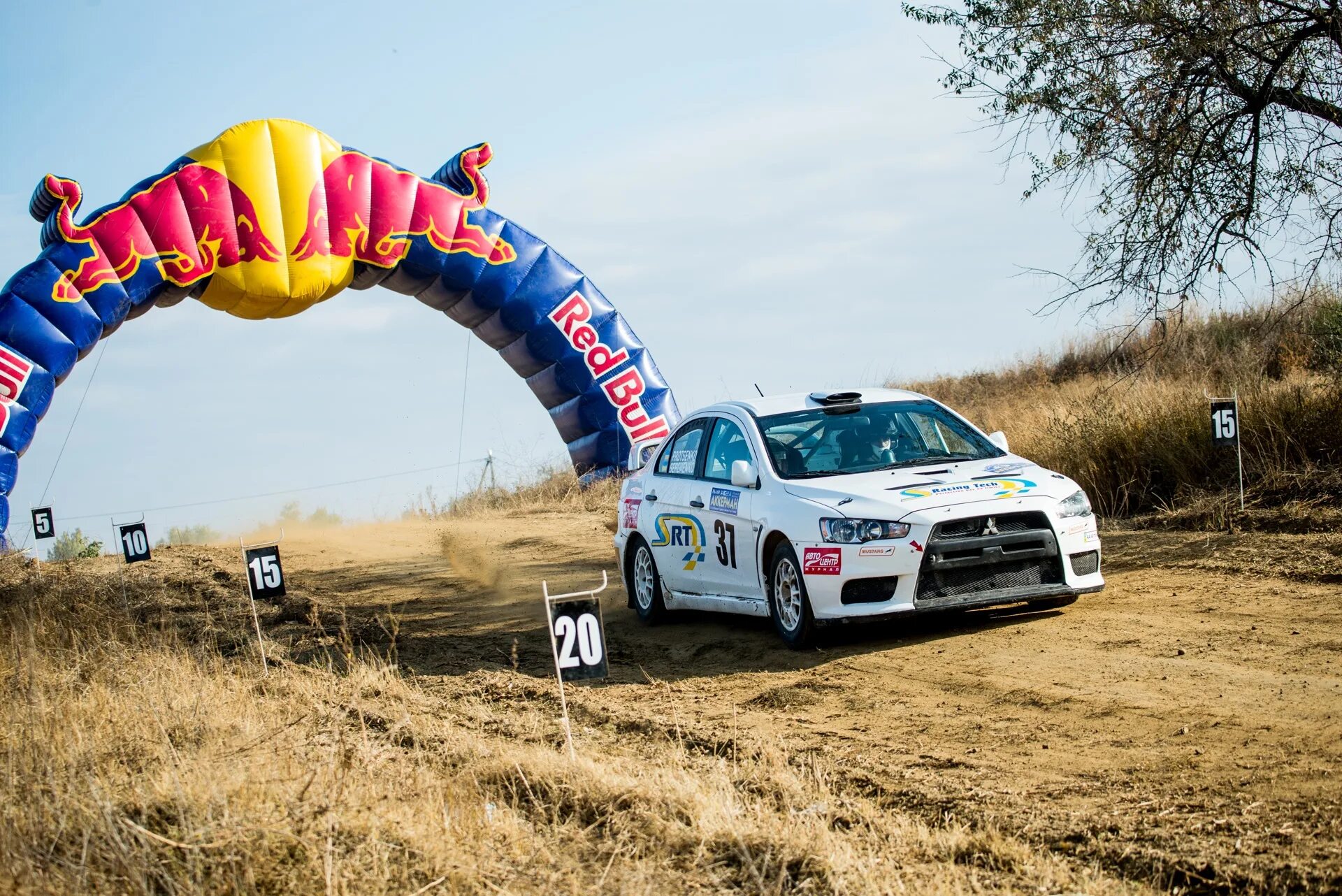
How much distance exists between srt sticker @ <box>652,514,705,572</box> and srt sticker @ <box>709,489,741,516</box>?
0.23m

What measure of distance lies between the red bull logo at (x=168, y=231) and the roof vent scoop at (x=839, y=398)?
12634mm

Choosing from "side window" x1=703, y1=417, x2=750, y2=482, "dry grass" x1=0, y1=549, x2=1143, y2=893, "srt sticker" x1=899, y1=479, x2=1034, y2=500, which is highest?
"side window" x1=703, y1=417, x2=750, y2=482

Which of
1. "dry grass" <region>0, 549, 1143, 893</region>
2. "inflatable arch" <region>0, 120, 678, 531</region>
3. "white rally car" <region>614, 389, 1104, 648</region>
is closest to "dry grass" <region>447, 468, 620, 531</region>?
"inflatable arch" <region>0, 120, 678, 531</region>

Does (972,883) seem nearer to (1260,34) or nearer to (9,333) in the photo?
(1260,34)

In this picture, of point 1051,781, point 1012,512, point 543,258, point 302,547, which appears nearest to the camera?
point 1051,781

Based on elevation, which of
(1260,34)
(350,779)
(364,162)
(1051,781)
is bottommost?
(1051,781)

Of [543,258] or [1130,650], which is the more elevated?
[543,258]

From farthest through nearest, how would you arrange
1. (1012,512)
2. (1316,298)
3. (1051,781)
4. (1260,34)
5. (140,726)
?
(1316,298), (1260,34), (1012,512), (140,726), (1051,781)

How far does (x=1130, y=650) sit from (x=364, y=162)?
53.8ft

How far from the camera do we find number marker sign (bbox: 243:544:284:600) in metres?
9.62

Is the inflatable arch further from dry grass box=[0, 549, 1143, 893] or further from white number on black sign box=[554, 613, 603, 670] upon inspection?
white number on black sign box=[554, 613, 603, 670]

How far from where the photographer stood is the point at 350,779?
17.5ft

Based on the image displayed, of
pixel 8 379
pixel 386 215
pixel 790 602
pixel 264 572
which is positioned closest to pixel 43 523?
pixel 8 379

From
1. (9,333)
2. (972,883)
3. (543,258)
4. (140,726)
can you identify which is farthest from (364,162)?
(972,883)
